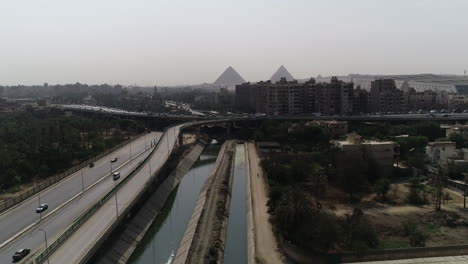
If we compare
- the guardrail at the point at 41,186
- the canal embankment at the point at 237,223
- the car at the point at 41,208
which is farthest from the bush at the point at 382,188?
the guardrail at the point at 41,186

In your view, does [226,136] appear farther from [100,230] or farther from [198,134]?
[100,230]

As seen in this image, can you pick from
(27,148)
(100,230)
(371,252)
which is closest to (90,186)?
(100,230)

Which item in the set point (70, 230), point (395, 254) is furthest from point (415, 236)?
point (70, 230)

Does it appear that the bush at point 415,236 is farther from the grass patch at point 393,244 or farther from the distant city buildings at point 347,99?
the distant city buildings at point 347,99

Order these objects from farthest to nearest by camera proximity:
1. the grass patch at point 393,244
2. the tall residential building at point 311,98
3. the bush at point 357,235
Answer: the tall residential building at point 311,98 → the grass patch at point 393,244 → the bush at point 357,235

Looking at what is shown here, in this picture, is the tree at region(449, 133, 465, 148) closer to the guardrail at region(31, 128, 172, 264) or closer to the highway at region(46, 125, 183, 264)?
the highway at region(46, 125, 183, 264)

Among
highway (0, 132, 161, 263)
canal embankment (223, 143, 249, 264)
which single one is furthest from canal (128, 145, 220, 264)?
A: highway (0, 132, 161, 263)

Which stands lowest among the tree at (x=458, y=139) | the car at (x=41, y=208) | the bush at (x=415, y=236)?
the bush at (x=415, y=236)
